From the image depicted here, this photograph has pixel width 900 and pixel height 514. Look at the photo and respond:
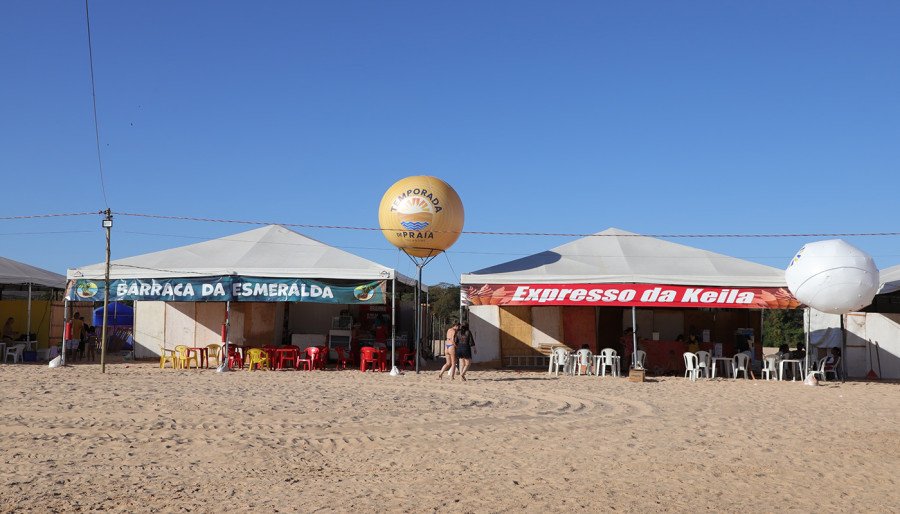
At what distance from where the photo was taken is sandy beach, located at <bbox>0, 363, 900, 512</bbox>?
6.26m

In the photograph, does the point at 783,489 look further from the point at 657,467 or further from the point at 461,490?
the point at 461,490

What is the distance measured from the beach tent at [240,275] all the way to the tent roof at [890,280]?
37.9 feet

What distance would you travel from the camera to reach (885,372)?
20234 millimetres

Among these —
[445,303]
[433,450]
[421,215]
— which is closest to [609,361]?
[421,215]

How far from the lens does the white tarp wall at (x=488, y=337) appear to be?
21.4m

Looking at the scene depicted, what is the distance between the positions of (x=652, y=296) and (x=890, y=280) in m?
6.34

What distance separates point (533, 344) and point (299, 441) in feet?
43.1

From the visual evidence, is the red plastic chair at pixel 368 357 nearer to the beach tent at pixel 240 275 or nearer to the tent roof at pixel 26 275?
the beach tent at pixel 240 275

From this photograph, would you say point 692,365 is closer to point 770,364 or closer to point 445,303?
point 770,364

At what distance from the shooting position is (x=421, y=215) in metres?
18.6

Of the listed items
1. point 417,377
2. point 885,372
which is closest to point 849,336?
point 885,372

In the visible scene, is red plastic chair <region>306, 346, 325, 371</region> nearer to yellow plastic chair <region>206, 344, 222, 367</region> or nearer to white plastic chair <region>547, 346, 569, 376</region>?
yellow plastic chair <region>206, 344, 222, 367</region>

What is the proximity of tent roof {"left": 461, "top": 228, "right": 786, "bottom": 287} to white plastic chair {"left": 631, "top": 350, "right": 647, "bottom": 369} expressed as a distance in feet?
5.72

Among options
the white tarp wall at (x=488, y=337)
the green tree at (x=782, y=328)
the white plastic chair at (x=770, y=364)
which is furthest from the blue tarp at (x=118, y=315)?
the green tree at (x=782, y=328)
